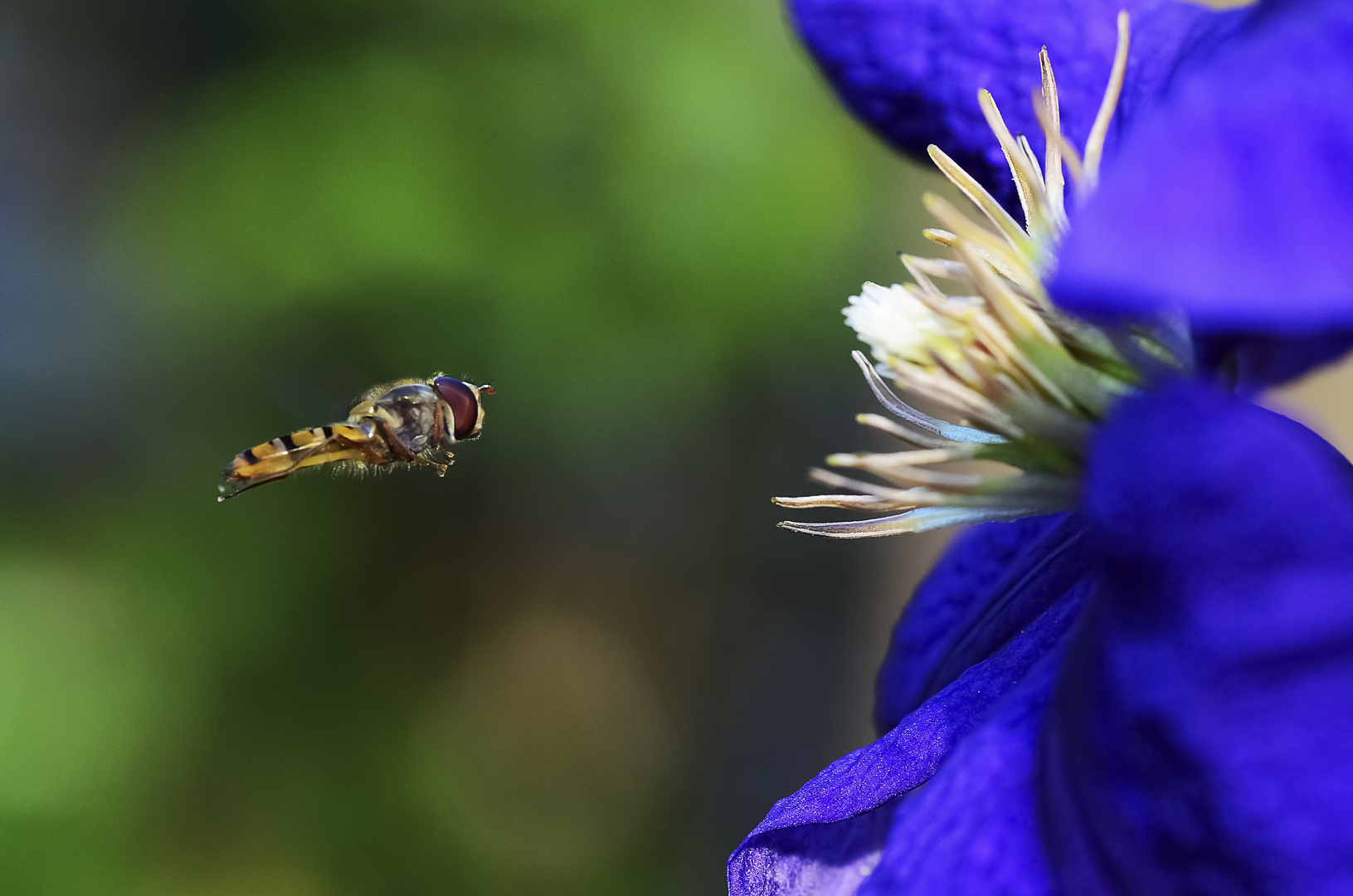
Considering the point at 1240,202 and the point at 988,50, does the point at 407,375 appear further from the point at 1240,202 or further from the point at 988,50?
the point at 1240,202

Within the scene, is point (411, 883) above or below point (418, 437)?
below

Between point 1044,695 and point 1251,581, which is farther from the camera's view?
point 1044,695

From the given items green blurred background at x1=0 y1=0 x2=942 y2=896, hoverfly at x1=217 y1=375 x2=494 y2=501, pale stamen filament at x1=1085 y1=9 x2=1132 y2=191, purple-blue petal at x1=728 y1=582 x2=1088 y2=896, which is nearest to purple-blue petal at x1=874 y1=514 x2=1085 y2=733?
purple-blue petal at x1=728 y1=582 x2=1088 y2=896

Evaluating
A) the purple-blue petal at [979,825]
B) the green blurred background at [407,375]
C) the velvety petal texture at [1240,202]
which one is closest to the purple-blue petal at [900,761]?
the purple-blue petal at [979,825]

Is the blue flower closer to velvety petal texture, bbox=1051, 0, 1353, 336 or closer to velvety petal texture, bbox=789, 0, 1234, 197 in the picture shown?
velvety petal texture, bbox=1051, 0, 1353, 336

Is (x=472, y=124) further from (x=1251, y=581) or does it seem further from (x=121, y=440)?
(x=1251, y=581)

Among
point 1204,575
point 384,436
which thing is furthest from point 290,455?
point 1204,575

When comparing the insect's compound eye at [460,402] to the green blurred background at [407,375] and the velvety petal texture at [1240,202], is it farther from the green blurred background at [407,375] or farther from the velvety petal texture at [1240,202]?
the velvety petal texture at [1240,202]

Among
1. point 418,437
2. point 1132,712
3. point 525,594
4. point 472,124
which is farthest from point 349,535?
point 1132,712
